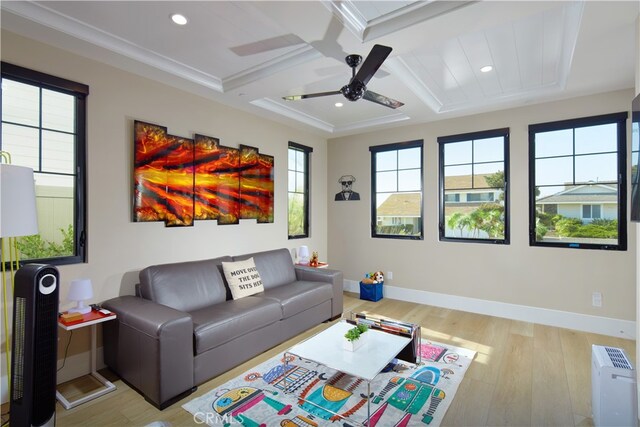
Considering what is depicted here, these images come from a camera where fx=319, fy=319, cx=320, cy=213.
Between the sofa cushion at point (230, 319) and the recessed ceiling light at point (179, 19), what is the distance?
229cm

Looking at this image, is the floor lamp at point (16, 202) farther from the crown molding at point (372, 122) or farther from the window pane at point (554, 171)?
the window pane at point (554, 171)

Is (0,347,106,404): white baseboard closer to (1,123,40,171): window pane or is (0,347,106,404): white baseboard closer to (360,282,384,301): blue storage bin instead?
(1,123,40,171): window pane

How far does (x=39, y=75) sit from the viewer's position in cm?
245

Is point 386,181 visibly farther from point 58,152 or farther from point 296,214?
point 58,152

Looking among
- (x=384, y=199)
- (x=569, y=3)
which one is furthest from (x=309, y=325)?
(x=569, y=3)

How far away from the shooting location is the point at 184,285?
9.87 ft

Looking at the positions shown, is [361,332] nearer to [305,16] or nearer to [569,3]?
[305,16]

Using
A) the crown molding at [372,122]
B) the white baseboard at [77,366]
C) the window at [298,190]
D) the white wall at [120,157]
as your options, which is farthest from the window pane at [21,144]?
the crown molding at [372,122]

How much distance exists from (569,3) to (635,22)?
528mm

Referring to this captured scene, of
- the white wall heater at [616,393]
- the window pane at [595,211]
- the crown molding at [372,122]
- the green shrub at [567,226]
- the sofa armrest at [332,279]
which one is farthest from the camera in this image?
the crown molding at [372,122]

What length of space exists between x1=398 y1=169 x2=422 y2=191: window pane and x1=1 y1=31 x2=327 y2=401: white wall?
104 inches

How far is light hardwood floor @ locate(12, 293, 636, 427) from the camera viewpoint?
211 centimetres

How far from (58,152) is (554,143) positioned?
16.7 ft

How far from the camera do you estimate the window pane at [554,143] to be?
12.2 ft
